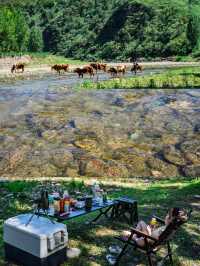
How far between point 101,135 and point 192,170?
25.0 ft

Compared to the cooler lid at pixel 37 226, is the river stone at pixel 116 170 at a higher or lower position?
lower

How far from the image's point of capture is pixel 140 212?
43.1 ft

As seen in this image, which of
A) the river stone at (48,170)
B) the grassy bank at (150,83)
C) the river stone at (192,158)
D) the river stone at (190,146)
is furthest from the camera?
the grassy bank at (150,83)

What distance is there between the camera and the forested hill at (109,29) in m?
114

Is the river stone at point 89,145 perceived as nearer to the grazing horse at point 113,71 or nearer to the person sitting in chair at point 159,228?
the person sitting in chair at point 159,228

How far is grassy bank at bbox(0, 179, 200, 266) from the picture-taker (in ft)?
33.9

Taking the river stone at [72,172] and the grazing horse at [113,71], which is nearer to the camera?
the river stone at [72,172]

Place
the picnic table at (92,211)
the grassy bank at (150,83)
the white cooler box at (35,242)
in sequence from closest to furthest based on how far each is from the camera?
the white cooler box at (35,242)
the picnic table at (92,211)
the grassy bank at (150,83)

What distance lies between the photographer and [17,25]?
116 meters

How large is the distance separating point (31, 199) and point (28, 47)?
4860 inches

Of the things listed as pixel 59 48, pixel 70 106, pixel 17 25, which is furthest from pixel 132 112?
A: pixel 59 48

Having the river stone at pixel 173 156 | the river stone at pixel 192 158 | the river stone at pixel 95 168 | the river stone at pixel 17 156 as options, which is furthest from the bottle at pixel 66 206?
the river stone at pixel 192 158

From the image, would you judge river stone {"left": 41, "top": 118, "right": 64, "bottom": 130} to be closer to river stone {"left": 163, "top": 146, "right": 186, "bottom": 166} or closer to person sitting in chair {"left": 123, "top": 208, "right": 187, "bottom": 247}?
river stone {"left": 163, "top": 146, "right": 186, "bottom": 166}

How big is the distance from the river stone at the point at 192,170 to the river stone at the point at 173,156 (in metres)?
0.55
